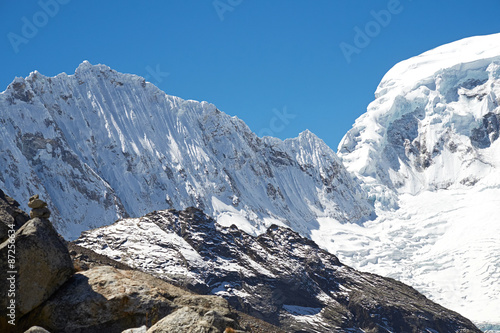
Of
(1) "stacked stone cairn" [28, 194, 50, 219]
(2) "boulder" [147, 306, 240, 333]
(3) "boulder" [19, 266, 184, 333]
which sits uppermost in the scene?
(1) "stacked stone cairn" [28, 194, 50, 219]

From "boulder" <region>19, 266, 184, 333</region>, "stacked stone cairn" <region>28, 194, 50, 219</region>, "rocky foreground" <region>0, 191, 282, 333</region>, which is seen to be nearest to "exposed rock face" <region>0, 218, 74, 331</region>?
"rocky foreground" <region>0, 191, 282, 333</region>

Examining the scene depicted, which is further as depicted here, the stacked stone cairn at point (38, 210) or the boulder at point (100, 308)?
the stacked stone cairn at point (38, 210)

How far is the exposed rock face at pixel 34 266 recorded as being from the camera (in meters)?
21.8

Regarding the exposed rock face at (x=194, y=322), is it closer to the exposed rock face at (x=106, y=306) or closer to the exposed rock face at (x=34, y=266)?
the exposed rock face at (x=106, y=306)

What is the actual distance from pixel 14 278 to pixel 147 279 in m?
4.81

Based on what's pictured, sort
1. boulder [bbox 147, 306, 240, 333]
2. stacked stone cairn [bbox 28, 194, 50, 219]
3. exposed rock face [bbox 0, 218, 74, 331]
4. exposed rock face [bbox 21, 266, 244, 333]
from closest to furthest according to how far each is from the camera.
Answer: boulder [bbox 147, 306, 240, 333] < exposed rock face [bbox 0, 218, 74, 331] < exposed rock face [bbox 21, 266, 244, 333] < stacked stone cairn [bbox 28, 194, 50, 219]

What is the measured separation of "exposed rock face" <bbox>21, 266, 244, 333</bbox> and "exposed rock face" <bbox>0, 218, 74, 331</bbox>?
38 cm

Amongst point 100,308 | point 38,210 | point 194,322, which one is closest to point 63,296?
point 100,308

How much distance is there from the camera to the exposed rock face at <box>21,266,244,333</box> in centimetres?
2219

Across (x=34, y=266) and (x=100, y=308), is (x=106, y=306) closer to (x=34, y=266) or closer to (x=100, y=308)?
(x=100, y=308)

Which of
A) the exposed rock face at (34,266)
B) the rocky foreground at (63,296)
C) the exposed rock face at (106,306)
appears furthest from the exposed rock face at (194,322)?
the exposed rock face at (34,266)

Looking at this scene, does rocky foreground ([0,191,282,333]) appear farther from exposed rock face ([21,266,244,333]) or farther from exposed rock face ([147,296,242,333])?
exposed rock face ([147,296,242,333])

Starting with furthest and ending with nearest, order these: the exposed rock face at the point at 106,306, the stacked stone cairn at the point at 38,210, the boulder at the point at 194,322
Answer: the stacked stone cairn at the point at 38,210
the exposed rock face at the point at 106,306
the boulder at the point at 194,322

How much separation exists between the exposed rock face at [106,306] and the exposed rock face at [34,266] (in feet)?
1.25
